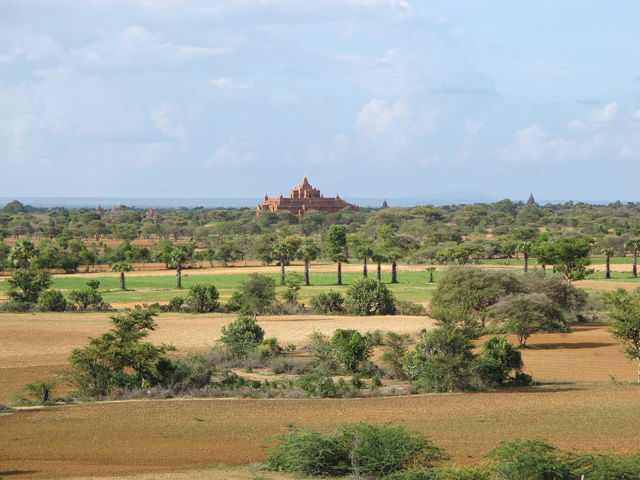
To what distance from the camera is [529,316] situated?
31.9 metres

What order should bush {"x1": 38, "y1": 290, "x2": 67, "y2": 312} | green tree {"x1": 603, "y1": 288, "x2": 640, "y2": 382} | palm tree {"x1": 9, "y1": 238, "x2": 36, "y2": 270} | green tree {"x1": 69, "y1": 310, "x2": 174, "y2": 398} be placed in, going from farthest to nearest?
1. palm tree {"x1": 9, "y1": 238, "x2": 36, "y2": 270}
2. bush {"x1": 38, "y1": 290, "x2": 67, "y2": 312}
3. green tree {"x1": 603, "y1": 288, "x2": 640, "y2": 382}
4. green tree {"x1": 69, "y1": 310, "x2": 174, "y2": 398}

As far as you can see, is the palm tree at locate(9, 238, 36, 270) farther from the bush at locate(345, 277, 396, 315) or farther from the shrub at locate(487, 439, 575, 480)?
the shrub at locate(487, 439, 575, 480)

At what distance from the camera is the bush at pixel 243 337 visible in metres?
27.9

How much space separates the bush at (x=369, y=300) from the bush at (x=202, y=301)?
8313 millimetres

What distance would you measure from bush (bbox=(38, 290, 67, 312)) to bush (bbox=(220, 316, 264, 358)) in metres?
16.8

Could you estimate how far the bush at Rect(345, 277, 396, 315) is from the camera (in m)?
41.7

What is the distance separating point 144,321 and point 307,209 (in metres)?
140

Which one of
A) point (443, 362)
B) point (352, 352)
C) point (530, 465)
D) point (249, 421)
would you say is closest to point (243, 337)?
point (352, 352)

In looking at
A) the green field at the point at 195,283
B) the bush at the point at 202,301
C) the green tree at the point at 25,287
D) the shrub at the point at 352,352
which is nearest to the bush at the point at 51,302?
the green tree at the point at 25,287

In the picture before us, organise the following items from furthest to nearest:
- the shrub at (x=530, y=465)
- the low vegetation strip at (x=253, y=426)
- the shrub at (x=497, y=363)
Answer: the shrub at (x=497, y=363)
the low vegetation strip at (x=253, y=426)
the shrub at (x=530, y=465)

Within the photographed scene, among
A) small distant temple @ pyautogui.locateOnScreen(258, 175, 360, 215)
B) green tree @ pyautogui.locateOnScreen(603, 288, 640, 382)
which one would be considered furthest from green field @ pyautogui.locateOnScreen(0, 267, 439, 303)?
small distant temple @ pyautogui.locateOnScreen(258, 175, 360, 215)

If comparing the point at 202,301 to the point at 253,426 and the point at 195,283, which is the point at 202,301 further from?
the point at 253,426

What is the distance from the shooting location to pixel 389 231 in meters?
110

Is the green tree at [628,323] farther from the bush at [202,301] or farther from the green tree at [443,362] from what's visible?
the bush at [202,301]
